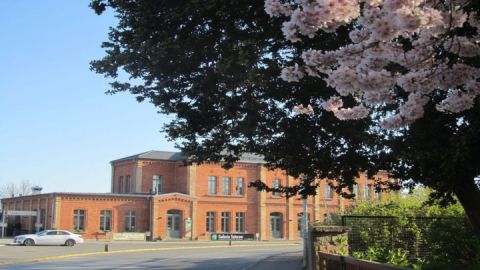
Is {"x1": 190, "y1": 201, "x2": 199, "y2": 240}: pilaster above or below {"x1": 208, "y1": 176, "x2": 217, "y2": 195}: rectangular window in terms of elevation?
below

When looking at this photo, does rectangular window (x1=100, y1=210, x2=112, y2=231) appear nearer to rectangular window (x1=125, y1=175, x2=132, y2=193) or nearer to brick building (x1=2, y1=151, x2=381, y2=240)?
brick building (x1=2, y1=151, x2=381, y2=240)

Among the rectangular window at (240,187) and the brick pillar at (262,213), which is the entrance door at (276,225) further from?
the rectangular window at (240,187)

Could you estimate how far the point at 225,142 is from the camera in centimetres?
1419

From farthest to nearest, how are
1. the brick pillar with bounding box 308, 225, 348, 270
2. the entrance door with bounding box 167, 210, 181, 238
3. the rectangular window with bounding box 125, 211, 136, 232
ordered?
the entrance door with bounding box 167, 210, 181, 238, the rectangular window with bounding box 125, 211, 136, 232, the brick pillar with bounding box 308, 225, 348, 270

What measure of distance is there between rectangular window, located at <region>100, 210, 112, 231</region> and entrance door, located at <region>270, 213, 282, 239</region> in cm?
1951

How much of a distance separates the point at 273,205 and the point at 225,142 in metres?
55.6

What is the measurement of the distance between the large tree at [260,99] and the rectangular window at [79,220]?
1808 inches

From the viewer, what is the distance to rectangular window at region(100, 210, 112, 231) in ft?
191

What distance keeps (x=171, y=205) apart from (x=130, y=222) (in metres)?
4.80

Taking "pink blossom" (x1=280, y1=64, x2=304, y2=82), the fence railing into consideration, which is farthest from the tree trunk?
"pink blossom" (x1=280, y1=64, x2=304, y2=82)

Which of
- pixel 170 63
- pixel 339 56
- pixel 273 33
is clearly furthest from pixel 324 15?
pixel 170 63

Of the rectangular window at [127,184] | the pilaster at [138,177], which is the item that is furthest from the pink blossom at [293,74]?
the rectangular window at [127,184]

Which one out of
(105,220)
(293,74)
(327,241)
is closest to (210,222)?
(105,220)

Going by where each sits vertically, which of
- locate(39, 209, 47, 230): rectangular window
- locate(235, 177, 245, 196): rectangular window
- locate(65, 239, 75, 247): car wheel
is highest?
locate(235, 177, 245, 196): rectangular window
